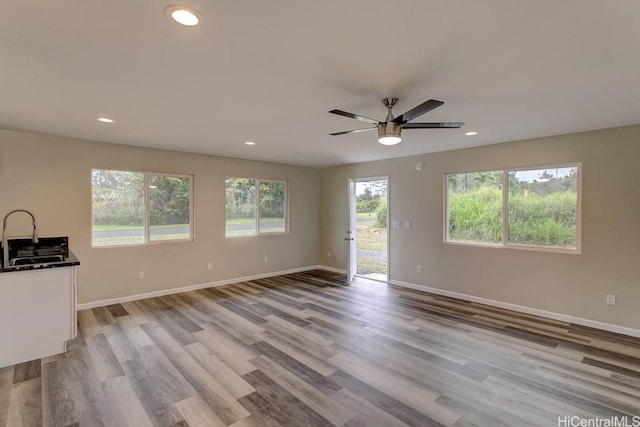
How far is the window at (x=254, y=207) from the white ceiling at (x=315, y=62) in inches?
97.0

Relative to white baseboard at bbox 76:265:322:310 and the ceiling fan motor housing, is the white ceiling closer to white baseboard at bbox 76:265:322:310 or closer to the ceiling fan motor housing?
the ceiling fan motor housing

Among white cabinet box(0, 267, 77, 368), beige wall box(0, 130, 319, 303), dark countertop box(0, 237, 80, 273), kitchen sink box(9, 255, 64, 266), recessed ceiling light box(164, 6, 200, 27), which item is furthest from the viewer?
beige wall box(0, 130, 319, 303)

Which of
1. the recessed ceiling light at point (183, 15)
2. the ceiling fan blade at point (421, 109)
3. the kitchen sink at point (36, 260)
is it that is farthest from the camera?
the kitchen sink at point (36, 260)

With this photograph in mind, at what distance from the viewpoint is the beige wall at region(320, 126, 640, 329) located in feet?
11.8

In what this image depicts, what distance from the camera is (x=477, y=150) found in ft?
15.7

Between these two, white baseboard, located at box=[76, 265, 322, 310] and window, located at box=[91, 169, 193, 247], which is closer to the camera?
white baseboard, located at box=[76, 265, 322, 310]

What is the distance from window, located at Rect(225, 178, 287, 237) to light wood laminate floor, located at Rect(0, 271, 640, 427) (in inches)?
83.6

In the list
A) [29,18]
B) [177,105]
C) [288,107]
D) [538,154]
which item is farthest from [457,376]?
[29,18]

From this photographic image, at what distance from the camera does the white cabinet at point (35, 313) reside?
2838mm

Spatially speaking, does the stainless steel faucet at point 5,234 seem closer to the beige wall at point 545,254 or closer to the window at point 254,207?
the window at point 254,207

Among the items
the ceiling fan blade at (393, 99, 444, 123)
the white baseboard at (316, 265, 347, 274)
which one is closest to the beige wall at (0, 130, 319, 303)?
the white baseboard at (316, 265, 347, 274)

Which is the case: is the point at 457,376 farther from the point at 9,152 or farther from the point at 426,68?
the point at 9,152

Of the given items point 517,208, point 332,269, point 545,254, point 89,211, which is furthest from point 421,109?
point 332,269

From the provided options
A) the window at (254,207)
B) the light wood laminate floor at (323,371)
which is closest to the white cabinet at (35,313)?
the light wood laminate floor at (323,371)
